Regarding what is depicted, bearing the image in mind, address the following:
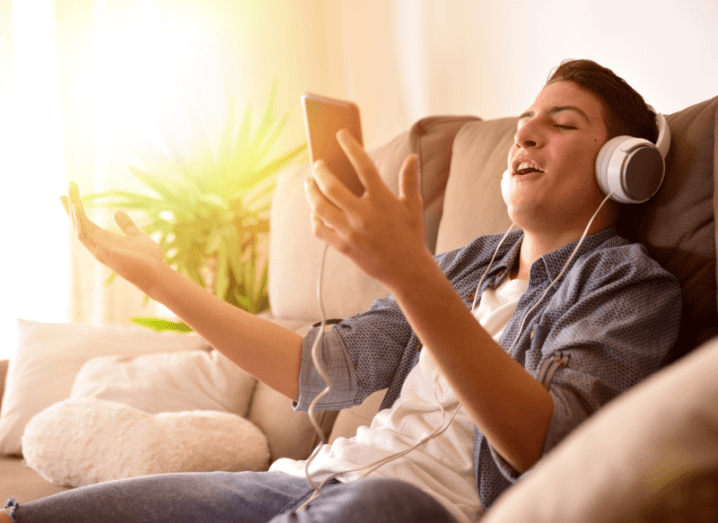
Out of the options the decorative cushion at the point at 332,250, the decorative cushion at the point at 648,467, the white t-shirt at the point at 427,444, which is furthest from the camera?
the decorative cushion at the point at 332,250

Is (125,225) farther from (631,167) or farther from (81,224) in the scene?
(631,167)

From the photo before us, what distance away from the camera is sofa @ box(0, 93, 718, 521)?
2.70ft

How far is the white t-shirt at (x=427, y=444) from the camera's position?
760 millimetres

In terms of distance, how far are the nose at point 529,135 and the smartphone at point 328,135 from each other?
1.36ft

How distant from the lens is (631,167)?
815mm

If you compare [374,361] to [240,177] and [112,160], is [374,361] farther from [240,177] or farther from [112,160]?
[112,160]

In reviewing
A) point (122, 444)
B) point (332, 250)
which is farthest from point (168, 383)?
point (332, 250)

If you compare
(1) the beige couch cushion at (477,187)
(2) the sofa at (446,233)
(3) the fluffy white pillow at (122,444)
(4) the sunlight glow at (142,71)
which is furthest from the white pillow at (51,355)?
(4) the sunlight glow at (142,71)

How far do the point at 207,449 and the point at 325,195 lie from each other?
0.93m

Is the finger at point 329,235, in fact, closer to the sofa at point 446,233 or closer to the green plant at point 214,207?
the sofa at point 446,233

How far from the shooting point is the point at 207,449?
4.14 feet

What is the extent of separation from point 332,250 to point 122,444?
75 cm

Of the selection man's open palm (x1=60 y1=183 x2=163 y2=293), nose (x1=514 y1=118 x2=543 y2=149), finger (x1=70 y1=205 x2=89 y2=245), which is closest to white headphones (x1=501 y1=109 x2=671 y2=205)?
nose (x1=514 y1=118 x2=543 y2=149)

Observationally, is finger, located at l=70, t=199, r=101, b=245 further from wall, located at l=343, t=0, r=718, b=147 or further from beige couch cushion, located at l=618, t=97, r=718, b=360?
wall, located at l=343, t=0, r=718, b=147
